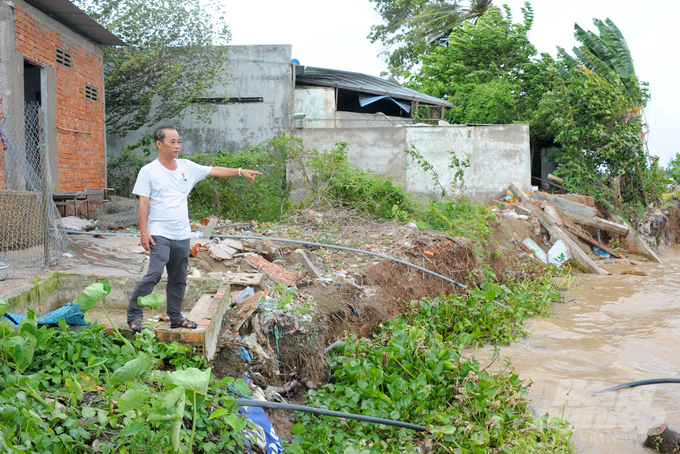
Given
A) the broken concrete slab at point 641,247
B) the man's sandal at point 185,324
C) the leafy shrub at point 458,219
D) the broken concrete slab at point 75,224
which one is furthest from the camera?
the broken concrete slab at point 641,247

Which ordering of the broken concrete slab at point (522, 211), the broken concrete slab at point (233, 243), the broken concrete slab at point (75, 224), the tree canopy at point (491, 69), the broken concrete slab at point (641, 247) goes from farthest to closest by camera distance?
the tree canopy at point (491, 69) < the broken concrete slab at point (641, 247) < the broken concrete slab at point (522, 211) < the broken concrete slab at point (75, 224) < the broken concrete slab at point (233, 243)

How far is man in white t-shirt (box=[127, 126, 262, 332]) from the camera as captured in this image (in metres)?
3.24

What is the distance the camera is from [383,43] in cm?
Answer: 2492

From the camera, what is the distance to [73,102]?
9211 millimetres

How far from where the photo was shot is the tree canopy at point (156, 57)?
40.0 feet

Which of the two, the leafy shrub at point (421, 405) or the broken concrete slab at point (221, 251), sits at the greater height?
the broken concrete slab at point (221, 251)

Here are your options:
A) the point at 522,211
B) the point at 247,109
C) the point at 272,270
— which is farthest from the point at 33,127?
the point at 522,211

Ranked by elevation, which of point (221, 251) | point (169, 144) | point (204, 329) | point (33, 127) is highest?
point (33, 127)

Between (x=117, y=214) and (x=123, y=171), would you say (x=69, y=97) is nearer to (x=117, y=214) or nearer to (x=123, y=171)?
(x=117, y=214)

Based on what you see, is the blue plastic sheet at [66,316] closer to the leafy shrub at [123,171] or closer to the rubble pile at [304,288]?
the rubble pile at [304,288]

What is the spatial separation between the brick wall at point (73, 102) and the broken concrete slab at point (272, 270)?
482 cm

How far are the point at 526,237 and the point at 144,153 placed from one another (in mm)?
10503

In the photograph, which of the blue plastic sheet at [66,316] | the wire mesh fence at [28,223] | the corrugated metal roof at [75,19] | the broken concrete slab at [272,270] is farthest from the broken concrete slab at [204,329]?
the corrugated metal roof at [75,19]

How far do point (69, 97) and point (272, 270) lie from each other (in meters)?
6.08
